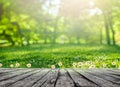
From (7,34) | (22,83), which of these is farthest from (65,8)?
(22,83)

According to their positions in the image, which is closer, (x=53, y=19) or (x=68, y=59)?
(x=68, y=59)

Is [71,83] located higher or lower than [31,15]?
lower

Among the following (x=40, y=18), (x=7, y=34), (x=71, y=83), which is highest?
(x=40, y=18)

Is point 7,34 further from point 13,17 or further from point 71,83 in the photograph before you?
point 71,83

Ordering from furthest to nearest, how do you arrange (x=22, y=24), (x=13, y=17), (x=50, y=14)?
(x=50, y=14) → (x=22, y=24) → (x=13, y=17)

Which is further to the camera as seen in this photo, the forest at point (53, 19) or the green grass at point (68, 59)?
the forest at point (53, 19)

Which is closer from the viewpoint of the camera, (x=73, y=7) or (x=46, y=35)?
(x=73, y=7)

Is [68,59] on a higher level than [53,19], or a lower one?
lower

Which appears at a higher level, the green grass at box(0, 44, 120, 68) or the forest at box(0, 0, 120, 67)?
the forest at box(0, 0, 120, 67)

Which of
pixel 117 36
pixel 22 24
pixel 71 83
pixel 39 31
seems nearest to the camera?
pixel 71 83

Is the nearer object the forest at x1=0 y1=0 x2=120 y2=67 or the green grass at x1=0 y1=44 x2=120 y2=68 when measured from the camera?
the green grass at x1=0 y1=44 x2=120 y2=68

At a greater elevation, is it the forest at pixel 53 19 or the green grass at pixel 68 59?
the forest at pixel 53 19
